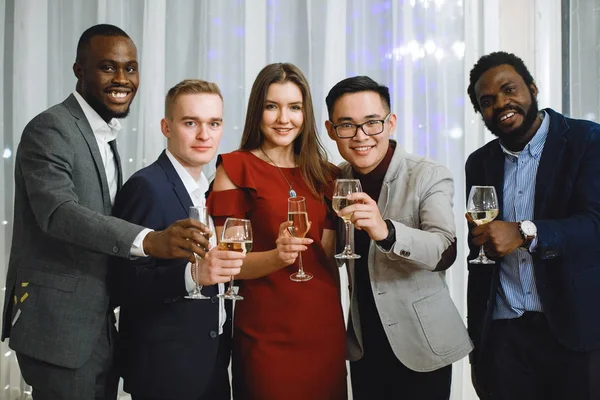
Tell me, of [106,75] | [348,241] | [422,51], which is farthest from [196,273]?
[422,51]

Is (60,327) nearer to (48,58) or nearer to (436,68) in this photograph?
(48,58)

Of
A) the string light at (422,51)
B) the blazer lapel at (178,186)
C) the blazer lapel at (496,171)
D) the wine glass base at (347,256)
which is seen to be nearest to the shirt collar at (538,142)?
the blazer lapel at (496,171)

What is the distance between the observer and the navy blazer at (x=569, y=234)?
2.10 metres

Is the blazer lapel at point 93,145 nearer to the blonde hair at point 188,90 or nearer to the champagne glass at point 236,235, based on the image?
the blonde hair at point 188,90

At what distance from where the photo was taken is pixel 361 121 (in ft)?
7.44

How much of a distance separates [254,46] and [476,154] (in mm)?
1499

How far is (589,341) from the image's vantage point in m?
2.16

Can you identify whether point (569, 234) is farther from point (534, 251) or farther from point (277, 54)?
point (277, 54)

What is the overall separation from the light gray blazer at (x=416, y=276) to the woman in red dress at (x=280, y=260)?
0.49 feet

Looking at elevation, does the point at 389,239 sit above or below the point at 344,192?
below

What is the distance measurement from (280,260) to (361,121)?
0.61 meters

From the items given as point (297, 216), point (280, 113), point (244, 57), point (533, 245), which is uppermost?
point (244, 57)

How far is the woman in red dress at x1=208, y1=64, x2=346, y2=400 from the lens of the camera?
2127mm

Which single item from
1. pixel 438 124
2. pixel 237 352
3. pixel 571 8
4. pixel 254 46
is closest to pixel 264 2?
pixel 254 46
